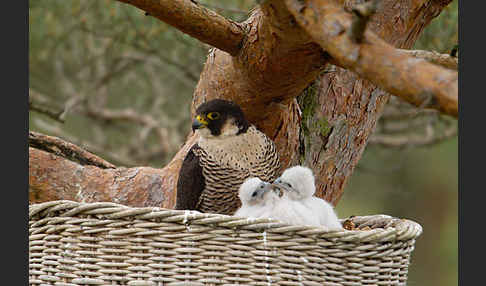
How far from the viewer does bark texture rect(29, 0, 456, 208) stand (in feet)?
8.76

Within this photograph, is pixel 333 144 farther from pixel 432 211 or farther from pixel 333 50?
pixel 432 211

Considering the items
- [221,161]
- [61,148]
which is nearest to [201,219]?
[221,161]

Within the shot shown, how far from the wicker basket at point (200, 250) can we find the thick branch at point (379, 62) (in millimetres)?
548

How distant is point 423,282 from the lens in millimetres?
9859

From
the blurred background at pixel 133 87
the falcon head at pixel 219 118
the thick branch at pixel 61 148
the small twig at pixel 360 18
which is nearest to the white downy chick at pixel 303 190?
the falcon head at pixel 219 118

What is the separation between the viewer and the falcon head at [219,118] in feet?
8.23

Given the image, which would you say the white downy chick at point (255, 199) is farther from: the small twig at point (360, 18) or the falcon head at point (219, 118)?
the small twig at point (360, 18)

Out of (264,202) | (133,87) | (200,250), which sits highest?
(133,87)

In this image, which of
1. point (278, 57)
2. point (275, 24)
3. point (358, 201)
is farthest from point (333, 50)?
point (358, 201)

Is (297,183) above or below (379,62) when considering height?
below

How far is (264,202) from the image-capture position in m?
2.20

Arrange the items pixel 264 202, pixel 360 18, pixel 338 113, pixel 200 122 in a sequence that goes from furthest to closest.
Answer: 1. pixel 338 113
2. pixel 200 122
3. pixel 264 202
4. pixel 360 18

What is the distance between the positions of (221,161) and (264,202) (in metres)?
0.38

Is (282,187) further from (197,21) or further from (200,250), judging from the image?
(197,21)
